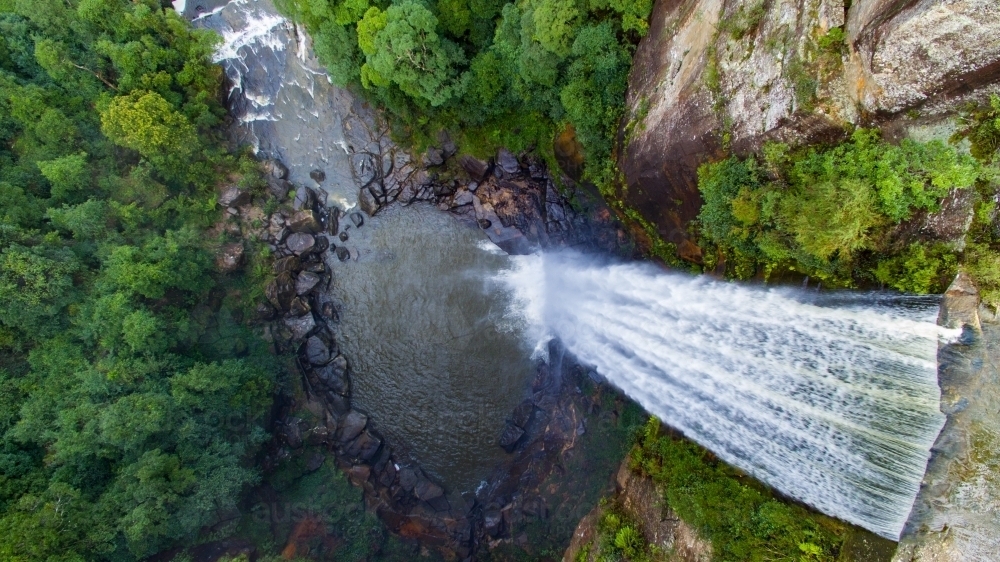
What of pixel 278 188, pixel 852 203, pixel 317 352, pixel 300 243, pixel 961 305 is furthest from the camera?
pixel 278 188

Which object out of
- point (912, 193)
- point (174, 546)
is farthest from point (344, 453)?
point (912, 193)

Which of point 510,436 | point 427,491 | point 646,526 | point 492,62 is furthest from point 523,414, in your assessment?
point 492,62

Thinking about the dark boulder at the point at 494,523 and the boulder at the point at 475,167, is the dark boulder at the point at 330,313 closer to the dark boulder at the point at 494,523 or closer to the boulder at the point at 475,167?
the boulder at the point at 475,167

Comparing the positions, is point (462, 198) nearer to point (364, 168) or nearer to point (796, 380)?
point (364, 168)

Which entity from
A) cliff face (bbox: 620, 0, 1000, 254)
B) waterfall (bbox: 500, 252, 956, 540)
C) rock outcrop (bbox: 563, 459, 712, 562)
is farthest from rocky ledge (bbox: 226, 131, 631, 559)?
cliff face (bbox: 620, 0, 1000, 254)

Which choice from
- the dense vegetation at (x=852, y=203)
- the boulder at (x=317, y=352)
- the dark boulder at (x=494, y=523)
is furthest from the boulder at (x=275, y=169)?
the dense vegetation at (x=852, y=203)

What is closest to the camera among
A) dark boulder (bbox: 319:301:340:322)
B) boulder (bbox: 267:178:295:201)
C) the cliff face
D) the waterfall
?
the cliff face

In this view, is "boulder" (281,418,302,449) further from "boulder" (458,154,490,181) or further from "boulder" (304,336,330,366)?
"boulder" (458,154,490,181)
